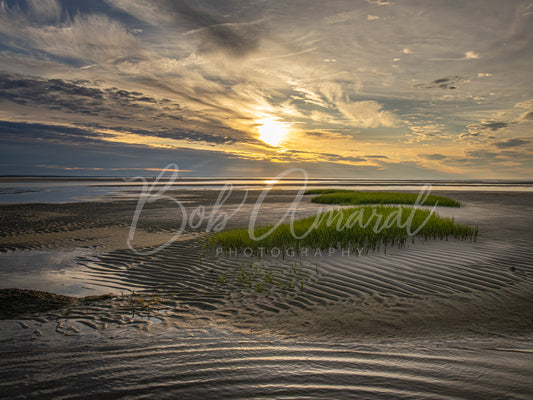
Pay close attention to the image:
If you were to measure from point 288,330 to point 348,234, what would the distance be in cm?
741

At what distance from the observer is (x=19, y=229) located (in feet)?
55.4

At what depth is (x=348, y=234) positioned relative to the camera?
39.7 feet

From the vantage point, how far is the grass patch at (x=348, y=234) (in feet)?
38.3

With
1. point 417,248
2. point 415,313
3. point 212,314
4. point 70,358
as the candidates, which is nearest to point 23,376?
point 70,358

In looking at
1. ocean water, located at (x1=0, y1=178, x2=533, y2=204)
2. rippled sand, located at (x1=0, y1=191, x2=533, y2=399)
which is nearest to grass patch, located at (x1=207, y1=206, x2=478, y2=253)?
rippled sand, located at (x1=0, y1=191, x2=533, y2=399)

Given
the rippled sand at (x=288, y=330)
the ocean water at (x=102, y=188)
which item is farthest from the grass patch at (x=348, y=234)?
the ocean water at (x=102, y=188)

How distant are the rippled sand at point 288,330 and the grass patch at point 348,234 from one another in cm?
118

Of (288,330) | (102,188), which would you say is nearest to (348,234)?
(288,330)

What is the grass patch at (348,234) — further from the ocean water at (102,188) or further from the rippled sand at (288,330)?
the ocean water at (102,188)

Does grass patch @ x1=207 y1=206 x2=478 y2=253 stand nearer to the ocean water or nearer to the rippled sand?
the rippled sand

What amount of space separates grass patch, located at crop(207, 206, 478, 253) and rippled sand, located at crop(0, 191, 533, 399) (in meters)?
1.18

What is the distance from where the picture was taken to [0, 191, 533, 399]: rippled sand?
348 centimetres

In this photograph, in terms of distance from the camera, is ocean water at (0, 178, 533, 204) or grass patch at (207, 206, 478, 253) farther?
ocean water at (0, 178, 533, 204)

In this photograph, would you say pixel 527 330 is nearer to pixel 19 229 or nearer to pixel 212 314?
pixel 212 314
